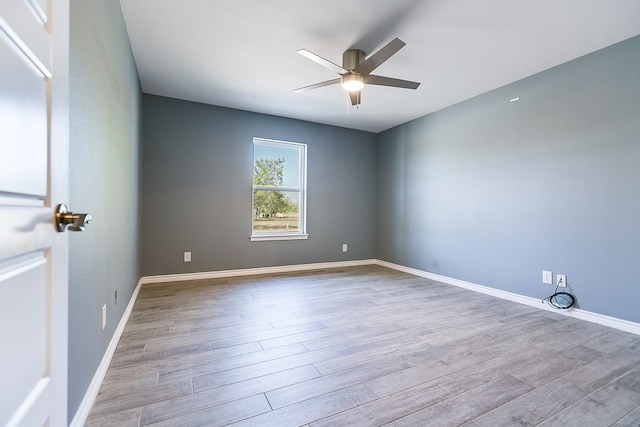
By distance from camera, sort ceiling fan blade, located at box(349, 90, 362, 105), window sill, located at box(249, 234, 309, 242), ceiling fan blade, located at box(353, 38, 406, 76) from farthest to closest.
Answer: window sill, located at box(249, 234, 309, 242)
ceiling fan blade, located at box(349, 90, 362, 105)
ceiling fan blade, located at box(353, 38, 406, 76)

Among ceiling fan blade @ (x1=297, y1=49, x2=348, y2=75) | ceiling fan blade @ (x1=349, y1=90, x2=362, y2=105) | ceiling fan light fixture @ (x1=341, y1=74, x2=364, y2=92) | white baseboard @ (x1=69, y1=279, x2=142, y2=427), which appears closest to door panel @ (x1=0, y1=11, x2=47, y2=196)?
white baseboard @ (x1=69, y1=279, x2=142, y2=427)

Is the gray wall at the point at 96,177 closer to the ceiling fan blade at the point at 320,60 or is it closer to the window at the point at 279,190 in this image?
the ceiling fan blade at the point at 320,60

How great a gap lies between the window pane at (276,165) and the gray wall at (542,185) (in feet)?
6.29

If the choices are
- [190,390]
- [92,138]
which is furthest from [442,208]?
[92,138]

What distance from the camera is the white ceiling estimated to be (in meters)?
2.08

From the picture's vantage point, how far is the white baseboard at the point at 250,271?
3.74 meters

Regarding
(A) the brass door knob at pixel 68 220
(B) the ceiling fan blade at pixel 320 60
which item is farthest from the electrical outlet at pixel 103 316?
(B) the ceiling fan blade at pixel 320 60

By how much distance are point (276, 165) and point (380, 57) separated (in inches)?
102

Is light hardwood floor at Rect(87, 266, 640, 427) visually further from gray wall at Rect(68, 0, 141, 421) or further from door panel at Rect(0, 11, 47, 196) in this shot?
door panel at Rect(0, 11, 47, 196)

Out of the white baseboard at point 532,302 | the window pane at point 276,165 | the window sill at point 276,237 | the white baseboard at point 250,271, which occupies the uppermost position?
the window pane at point 276,165

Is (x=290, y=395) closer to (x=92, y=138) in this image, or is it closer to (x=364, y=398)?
(x=364, y=398)

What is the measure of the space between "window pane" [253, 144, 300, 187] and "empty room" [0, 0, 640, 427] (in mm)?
47

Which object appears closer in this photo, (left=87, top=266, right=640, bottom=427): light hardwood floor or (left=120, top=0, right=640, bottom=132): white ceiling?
(left=87, top=266, right=640, bottom=427): light hardwood floor

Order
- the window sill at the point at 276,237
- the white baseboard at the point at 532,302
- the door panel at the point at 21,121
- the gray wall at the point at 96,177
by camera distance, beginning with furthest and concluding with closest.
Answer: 1. the window sill at the point at 276,237
2. the white baseboard at the point at 532,302
3. the gray wall at the point at 96,177
4. the door panel at the point at 21,121
